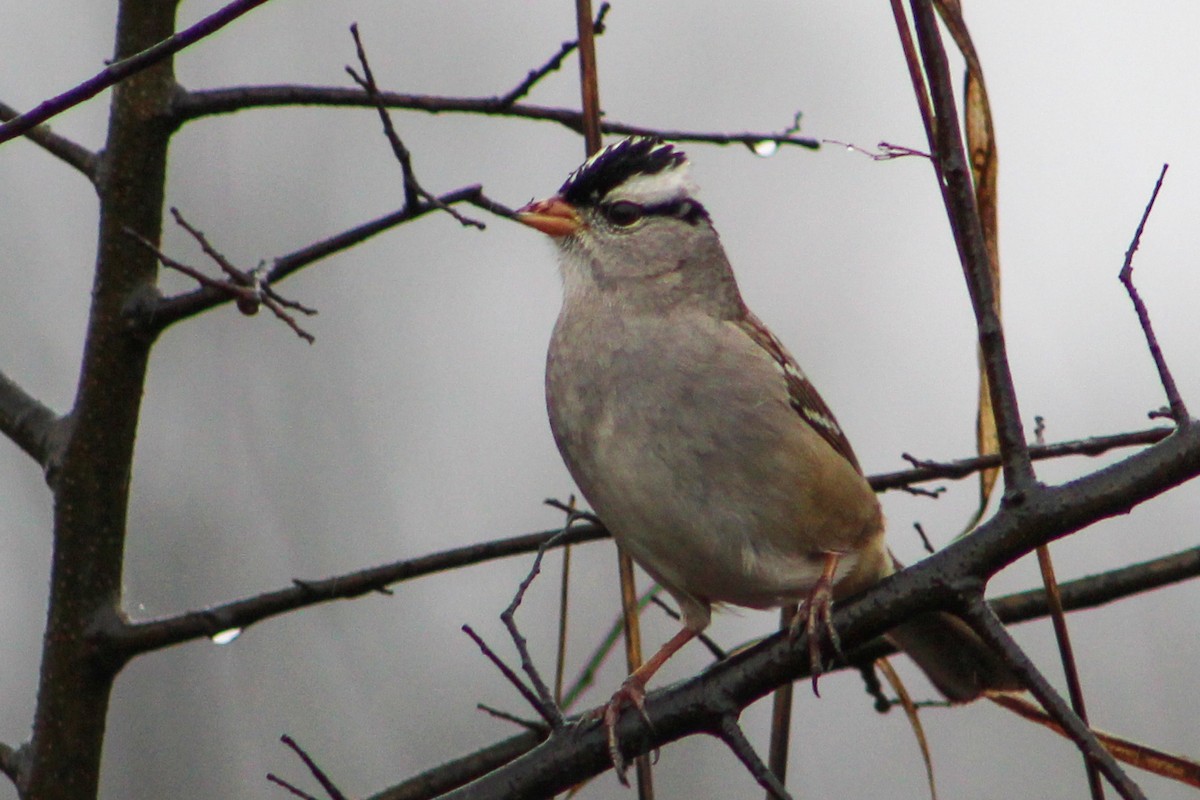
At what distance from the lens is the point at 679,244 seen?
415 centimetres

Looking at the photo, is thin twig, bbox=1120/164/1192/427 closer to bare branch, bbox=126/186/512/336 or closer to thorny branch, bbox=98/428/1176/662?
thorny branch, bbox=98/428/1176/662

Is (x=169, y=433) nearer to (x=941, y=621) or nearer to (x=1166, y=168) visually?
(x=941, y=621)

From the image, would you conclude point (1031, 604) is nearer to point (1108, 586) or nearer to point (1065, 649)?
point (1108, 586)

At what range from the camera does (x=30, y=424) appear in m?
3.01

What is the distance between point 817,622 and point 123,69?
1.66 m

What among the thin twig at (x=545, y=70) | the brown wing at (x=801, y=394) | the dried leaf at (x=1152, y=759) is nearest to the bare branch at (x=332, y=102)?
the thin twig at (x=545, y=70)

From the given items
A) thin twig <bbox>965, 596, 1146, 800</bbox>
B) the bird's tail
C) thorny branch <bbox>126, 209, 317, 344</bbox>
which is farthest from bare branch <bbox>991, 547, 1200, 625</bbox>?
thorny branch <bbox>126, 209, 317, 344</bbox>

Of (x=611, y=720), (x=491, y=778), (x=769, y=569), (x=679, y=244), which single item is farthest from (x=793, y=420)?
(x=491, y=778)

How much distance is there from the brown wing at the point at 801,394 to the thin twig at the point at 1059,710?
153cm

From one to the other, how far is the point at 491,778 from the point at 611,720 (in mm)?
321

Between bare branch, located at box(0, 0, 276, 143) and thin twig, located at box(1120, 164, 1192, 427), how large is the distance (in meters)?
1.47

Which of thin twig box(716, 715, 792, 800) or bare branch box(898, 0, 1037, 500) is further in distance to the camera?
thin twig box(716, 715, 792, 800)

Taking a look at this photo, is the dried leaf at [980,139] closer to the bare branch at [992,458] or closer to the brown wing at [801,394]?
the bare branch at [992,458]

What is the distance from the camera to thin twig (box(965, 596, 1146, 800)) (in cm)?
198
